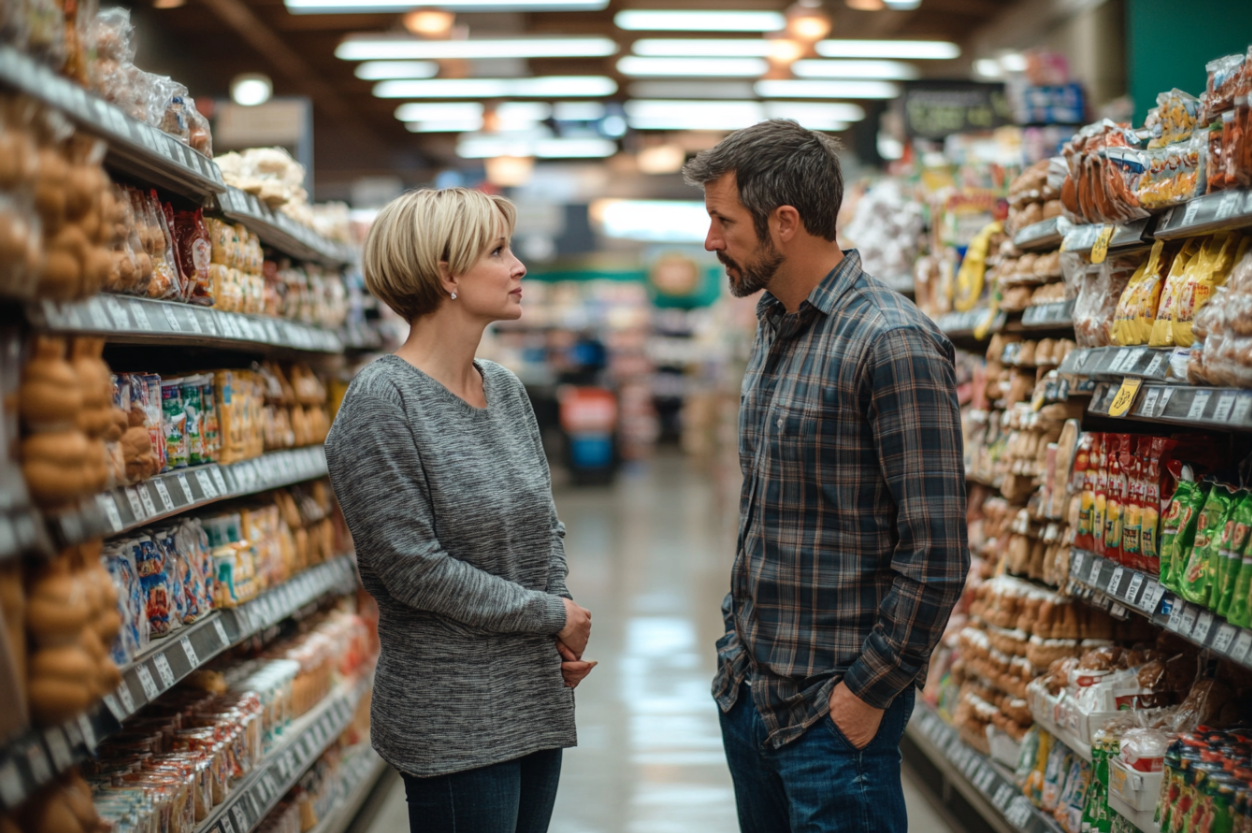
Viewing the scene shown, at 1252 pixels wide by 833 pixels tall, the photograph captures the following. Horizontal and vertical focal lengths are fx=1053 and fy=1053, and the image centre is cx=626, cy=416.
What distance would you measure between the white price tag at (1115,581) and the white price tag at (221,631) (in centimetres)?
194

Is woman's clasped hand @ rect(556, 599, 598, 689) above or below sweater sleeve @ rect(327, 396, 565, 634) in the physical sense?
below

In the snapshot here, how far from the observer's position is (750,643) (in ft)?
6.01

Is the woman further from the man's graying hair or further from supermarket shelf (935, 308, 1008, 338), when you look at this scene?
supermarket shelf (935, 308, 1008, 338)

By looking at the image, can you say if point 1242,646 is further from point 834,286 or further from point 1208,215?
point 834,286

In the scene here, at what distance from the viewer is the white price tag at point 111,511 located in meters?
1.73

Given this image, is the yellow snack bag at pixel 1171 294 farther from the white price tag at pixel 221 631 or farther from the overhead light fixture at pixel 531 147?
the overhead light fixture at pixel 531 147

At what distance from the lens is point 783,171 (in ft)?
5.76

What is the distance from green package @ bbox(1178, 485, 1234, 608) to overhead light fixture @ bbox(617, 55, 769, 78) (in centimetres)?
980

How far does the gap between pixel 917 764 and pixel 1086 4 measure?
676cm

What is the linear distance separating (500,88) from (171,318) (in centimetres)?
1088

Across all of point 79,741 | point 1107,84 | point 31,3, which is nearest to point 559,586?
point 79,741

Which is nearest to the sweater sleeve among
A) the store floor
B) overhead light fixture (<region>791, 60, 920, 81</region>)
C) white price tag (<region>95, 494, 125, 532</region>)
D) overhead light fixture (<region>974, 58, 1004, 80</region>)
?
white price tag (<region>95, 494, 125, 532</region>)

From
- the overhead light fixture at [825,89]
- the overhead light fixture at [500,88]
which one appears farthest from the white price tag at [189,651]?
the overhead light fixture at [825,89]

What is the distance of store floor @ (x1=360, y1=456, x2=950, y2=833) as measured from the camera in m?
3.58
